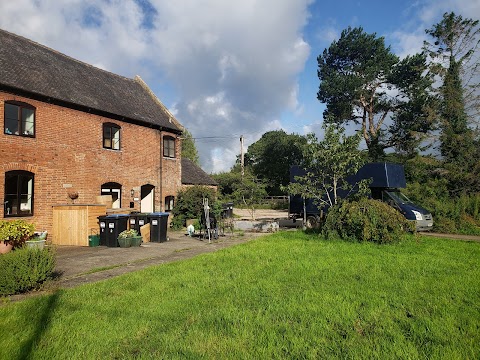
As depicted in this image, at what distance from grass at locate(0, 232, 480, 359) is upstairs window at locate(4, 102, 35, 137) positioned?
29.8 ft

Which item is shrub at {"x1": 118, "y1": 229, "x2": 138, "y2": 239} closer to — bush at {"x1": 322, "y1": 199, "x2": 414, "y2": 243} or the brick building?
the brick building

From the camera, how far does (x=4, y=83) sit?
11.9m

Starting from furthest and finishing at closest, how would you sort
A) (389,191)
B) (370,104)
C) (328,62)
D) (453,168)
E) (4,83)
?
(328,62), (370,104), (453,168), (389,191), (4,83)

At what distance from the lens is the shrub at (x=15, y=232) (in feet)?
30.0

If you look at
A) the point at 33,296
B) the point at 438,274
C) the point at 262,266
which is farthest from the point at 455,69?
the point at 33,296

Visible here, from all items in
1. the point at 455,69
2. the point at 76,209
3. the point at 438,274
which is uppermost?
the point at 455,69

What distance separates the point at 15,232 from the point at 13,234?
86 mm

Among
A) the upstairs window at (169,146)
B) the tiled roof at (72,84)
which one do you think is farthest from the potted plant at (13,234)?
the upstairs window at (169,146)

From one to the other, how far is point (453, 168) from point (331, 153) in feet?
39.2

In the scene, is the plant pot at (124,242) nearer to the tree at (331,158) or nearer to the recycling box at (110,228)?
the recycling box at (110,228)

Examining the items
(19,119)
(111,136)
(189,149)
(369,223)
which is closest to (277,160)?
(189,149)

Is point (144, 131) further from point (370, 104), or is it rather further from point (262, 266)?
point (370, 104)

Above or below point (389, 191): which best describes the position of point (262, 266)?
below

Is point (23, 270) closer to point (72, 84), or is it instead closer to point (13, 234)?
point (13, 234)
